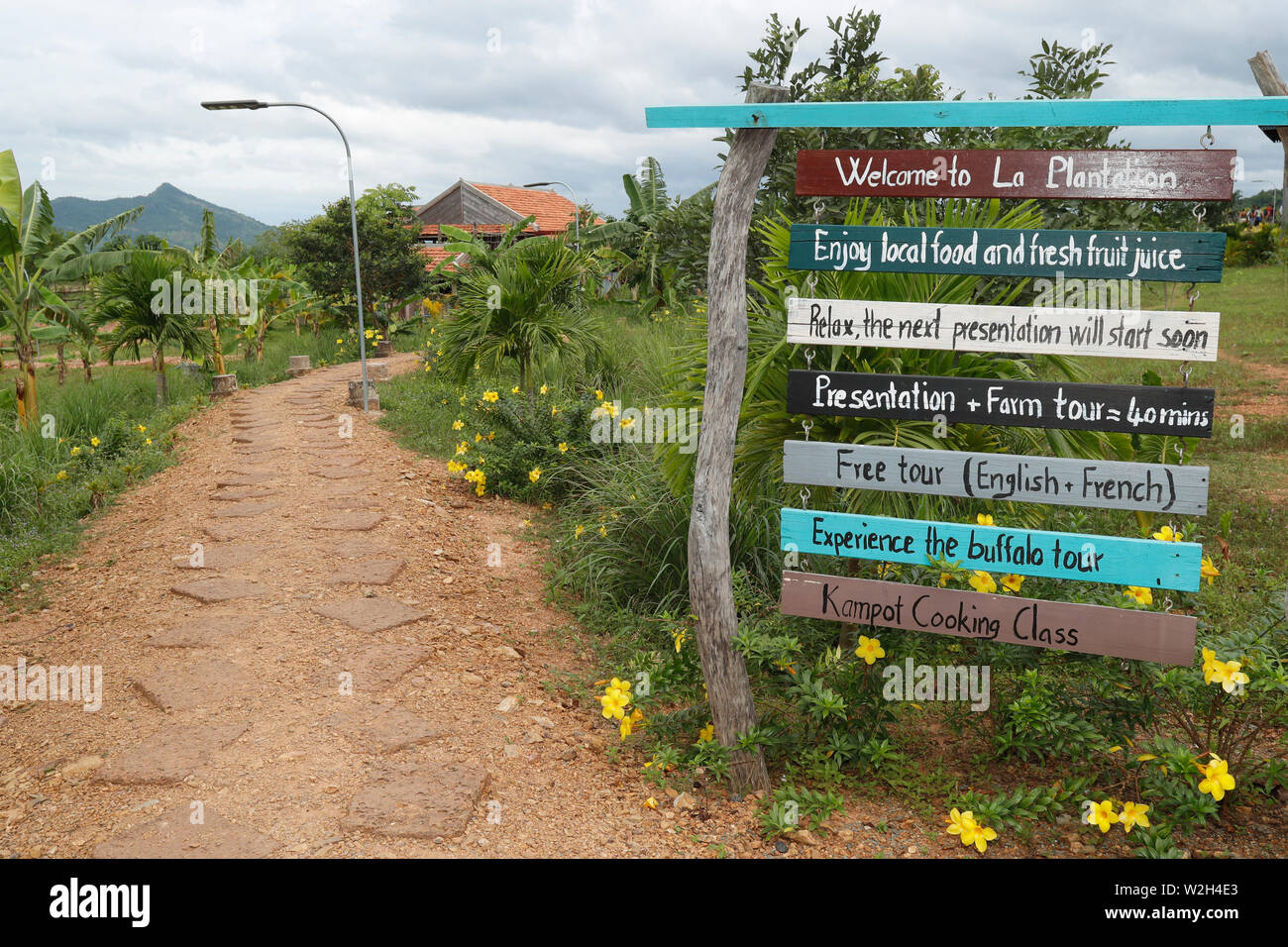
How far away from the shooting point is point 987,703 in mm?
3182

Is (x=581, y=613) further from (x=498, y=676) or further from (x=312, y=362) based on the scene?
(x=312, y=362)

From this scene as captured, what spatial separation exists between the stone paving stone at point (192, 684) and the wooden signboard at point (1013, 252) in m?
2.84

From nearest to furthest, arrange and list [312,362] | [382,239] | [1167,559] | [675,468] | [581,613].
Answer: [1167,559] → [675,468] → [581,613] → [312,362] → [382,239]

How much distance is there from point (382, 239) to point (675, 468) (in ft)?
55.0

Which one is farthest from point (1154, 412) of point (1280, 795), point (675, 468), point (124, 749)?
point (124, 749)

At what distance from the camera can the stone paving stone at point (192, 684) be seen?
3566 millimetres

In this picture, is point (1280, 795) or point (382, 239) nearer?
point (1280, 795)

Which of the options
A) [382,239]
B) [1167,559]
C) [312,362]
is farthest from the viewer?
[382,239]

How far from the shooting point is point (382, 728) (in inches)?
133

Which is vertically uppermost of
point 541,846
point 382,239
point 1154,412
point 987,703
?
point 382,239

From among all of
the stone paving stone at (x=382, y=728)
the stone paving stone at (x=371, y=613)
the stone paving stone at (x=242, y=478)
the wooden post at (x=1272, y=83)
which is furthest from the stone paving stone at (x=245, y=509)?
the wooden post at (x=1272, y=83)

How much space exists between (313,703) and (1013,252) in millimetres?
3050

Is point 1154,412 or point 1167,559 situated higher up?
point 1154,412

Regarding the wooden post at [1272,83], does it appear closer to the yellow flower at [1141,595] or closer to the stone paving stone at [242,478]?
the yellow flower at [1141,595]
